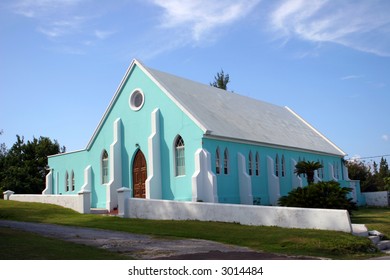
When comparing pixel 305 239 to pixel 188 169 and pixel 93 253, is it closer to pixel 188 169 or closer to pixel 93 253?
pixel 93 253

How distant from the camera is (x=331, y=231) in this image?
19016mm

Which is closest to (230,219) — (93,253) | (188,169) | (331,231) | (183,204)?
(183,204)

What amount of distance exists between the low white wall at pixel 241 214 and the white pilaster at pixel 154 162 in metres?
3.57

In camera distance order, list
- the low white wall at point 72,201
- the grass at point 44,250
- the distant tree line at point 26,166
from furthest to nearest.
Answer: the distant tree line at point 26,166, the low white wall at point 72,201, the grass at point 44,250

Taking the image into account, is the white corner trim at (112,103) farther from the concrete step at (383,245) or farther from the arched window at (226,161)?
the concrete step at (383,245)

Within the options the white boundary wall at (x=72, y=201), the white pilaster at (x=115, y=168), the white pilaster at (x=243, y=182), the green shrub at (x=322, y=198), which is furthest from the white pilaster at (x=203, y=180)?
the white pilaster at (x=115, y=168)

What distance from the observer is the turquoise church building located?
28.9 metres

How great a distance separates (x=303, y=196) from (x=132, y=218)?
29.3 feet

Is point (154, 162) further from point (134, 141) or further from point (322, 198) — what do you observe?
point (322, 198)

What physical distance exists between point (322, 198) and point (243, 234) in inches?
309

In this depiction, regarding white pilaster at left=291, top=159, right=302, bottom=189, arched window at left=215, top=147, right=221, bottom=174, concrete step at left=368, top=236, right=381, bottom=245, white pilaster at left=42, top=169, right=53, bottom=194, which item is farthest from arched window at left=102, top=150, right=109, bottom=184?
concrete step at left=368, top=236, right=381, bottom=245

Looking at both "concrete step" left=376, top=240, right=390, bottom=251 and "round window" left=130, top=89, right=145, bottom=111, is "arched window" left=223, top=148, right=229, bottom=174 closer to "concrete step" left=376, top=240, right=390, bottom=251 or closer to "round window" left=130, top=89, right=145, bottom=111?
"round window" left=130, top=89, right=145, bottom=111

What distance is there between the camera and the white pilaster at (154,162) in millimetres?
29297

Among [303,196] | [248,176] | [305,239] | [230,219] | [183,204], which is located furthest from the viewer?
[248,176]
